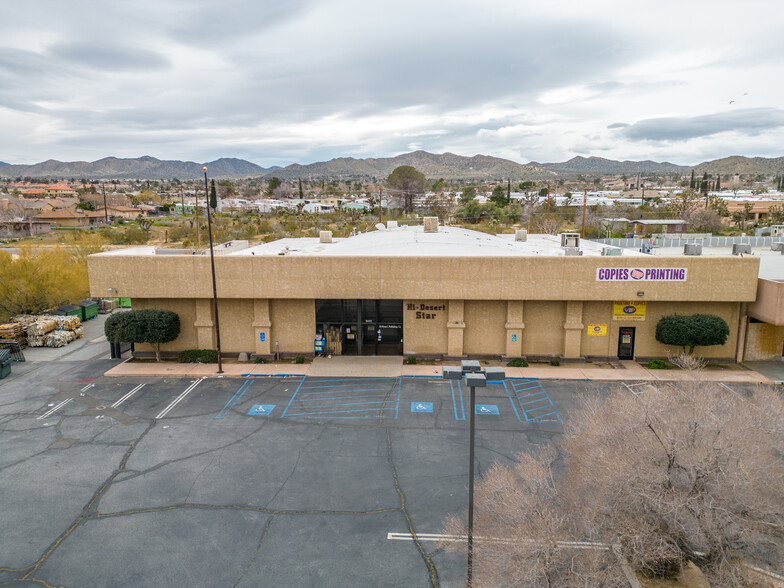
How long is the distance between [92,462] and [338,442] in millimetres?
8169

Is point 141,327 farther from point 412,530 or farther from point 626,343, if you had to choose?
point 626,343

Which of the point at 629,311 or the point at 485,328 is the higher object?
the point at 629,311

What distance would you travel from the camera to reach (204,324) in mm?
27656

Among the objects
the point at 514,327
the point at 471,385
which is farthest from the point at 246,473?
the point at 514,327

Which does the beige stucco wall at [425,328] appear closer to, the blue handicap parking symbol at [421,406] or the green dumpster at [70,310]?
the blue handicap parking symbol at [421,406]

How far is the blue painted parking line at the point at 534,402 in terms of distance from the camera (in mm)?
20562

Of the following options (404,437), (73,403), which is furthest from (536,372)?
(73,403)

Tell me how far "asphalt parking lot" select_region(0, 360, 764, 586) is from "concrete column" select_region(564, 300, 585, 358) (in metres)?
2.90

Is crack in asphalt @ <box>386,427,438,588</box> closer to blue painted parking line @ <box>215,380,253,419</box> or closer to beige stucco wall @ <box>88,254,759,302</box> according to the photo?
blue painted parking line @ <box>215,380,253,419</box>

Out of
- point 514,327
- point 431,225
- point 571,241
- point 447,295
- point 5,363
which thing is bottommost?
point 5,363

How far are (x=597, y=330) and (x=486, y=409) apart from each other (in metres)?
9.40

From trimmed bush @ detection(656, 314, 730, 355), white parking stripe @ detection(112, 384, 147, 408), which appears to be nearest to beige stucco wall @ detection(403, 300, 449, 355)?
trimmed bush @ detection(656, 314, 730, 355)

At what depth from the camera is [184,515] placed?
14328 mm

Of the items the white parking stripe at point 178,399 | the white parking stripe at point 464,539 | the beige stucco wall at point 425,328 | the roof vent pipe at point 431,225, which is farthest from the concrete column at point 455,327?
the white parking stripe at point 464,539
